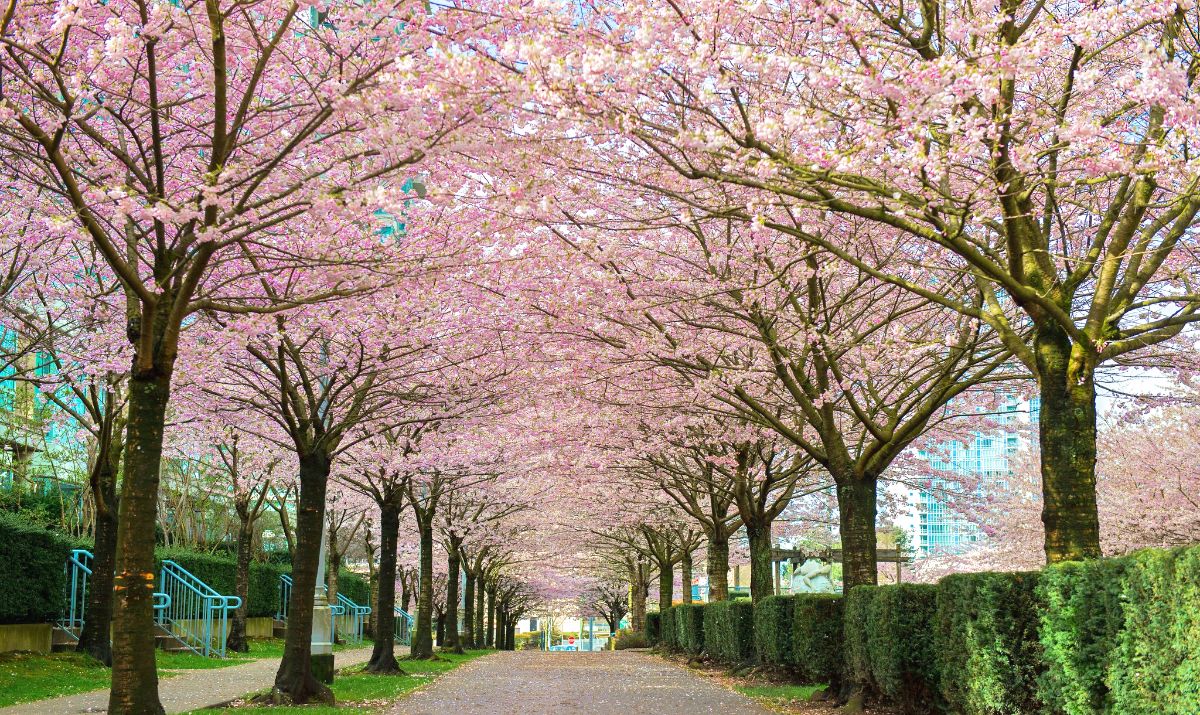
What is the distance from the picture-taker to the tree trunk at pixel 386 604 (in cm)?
1900

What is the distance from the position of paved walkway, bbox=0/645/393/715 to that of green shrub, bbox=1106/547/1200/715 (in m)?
9.01

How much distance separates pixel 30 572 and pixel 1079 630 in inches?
579

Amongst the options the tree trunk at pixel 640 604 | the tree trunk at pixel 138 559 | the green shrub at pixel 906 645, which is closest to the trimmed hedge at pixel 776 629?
the green shrub at pixel 906 645

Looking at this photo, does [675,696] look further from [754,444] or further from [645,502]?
[645,502]

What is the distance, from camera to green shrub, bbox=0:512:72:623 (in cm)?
1524

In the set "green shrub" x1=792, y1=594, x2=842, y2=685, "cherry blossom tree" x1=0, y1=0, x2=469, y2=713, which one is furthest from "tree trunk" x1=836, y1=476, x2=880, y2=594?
"cherry blossom tree" x1=0, y1=0, x2=469, y2=713

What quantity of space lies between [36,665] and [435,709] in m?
6.29

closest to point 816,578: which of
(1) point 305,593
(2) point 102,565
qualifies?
(1) point 305,593

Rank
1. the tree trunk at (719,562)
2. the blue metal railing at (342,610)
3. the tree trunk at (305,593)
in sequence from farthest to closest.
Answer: the blue metal railing at (342,610) → the tree trunk at (719,562) → the tree trunk at (305,593)

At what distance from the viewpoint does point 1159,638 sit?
611 centimetres

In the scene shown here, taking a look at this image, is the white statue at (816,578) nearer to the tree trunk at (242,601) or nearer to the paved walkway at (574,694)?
the paved walkway at (574,694)

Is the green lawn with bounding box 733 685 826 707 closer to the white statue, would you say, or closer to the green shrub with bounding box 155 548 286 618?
the white statue

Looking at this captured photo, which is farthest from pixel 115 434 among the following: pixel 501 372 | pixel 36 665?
pixel 501 372

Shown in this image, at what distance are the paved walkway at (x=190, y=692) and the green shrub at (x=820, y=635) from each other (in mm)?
7348
